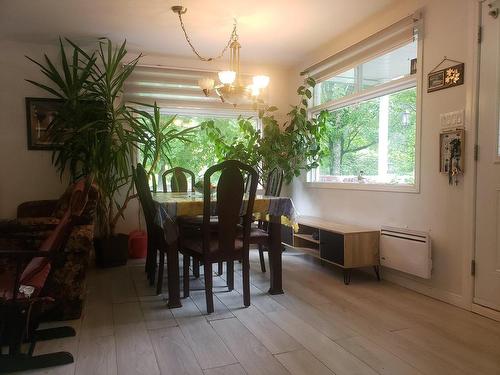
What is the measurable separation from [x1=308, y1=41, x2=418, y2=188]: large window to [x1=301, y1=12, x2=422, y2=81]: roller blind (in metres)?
0.06

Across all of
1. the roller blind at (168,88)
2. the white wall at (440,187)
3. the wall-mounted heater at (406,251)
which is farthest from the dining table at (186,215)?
the roller blind at (168,88)

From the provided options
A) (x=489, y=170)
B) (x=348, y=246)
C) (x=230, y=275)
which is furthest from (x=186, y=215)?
(x=489, y=170)

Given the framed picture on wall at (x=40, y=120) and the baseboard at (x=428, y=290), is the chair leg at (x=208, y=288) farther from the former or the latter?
the framed picture on wall at (x=40, y=120)

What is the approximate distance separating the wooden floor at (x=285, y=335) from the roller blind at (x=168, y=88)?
2393mm

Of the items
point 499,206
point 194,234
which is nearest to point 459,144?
point 499,206

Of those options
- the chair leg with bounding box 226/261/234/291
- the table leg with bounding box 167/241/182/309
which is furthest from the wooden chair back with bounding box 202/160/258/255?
the chair leg with bounding box 226/261/234/291

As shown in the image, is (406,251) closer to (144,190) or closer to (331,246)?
(331,246)

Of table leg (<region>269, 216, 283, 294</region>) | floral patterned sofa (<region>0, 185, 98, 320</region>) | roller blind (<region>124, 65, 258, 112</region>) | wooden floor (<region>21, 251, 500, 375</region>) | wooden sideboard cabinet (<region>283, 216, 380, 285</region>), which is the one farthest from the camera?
roller blind (<region>124, 65, 258, 112</region>)

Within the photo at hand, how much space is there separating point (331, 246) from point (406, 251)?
0.68 m

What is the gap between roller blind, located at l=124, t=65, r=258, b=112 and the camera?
4.55 m

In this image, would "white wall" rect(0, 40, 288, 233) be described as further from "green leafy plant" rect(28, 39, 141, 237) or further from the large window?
the large window

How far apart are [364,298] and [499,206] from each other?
114cm

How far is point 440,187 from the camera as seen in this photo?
2.88 metres

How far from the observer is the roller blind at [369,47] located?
3.12 meters
